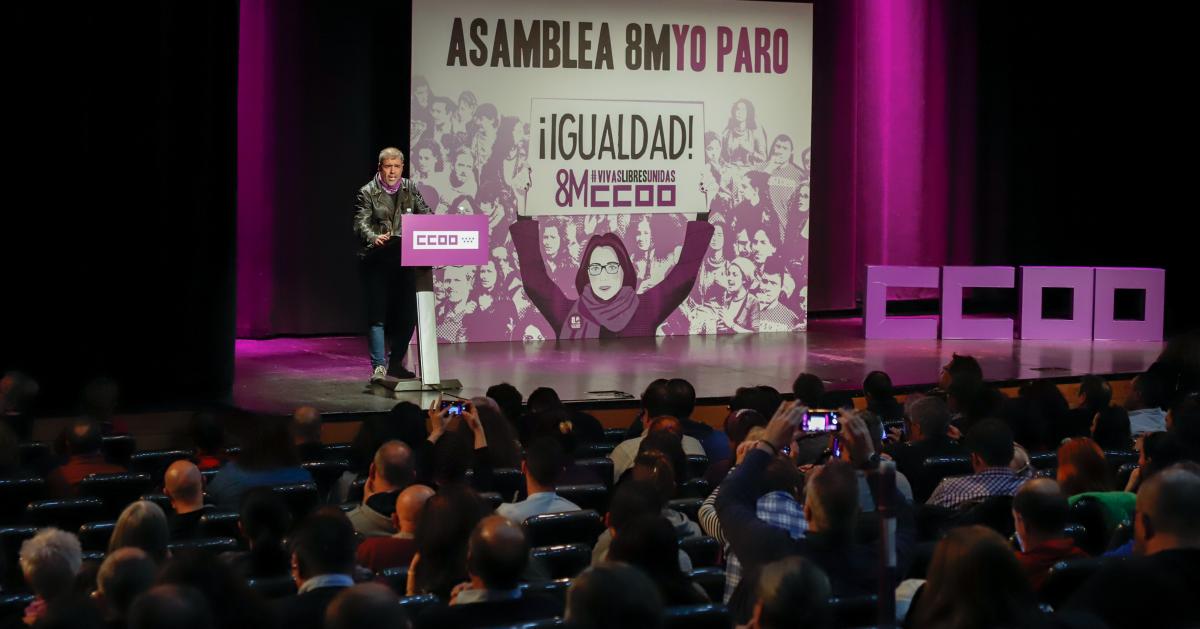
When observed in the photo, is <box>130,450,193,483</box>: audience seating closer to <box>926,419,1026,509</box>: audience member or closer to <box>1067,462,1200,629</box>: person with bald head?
<box>926,419,1026,509</box>: audience member

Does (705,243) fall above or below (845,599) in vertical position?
above

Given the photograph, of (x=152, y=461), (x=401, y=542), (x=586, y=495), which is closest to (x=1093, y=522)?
(x=586, y=495)

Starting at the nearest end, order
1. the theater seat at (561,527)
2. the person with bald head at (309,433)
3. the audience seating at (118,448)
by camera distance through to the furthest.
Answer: the theater seat at (561,527) < the person with bald head at (309,433) < the audience seating at (118,448)

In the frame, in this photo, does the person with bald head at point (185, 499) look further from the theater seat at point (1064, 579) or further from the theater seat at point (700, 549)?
the theater seat at point (1064, 579)

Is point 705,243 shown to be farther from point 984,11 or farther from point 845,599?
point 845,599

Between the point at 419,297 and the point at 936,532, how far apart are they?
14.2 feet

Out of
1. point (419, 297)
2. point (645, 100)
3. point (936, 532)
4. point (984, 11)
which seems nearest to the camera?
point (936, 532)

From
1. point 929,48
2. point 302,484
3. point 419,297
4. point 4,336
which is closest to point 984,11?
point 929,48

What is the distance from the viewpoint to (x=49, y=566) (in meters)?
3.37

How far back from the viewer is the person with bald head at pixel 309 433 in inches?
229

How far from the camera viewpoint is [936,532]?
4465mm

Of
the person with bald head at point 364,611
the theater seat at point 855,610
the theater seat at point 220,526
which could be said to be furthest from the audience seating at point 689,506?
the person with bald head at point 364,611

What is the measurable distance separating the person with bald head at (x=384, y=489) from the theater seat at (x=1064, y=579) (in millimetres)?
1849

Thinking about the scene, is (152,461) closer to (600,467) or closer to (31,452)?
(31,452)
